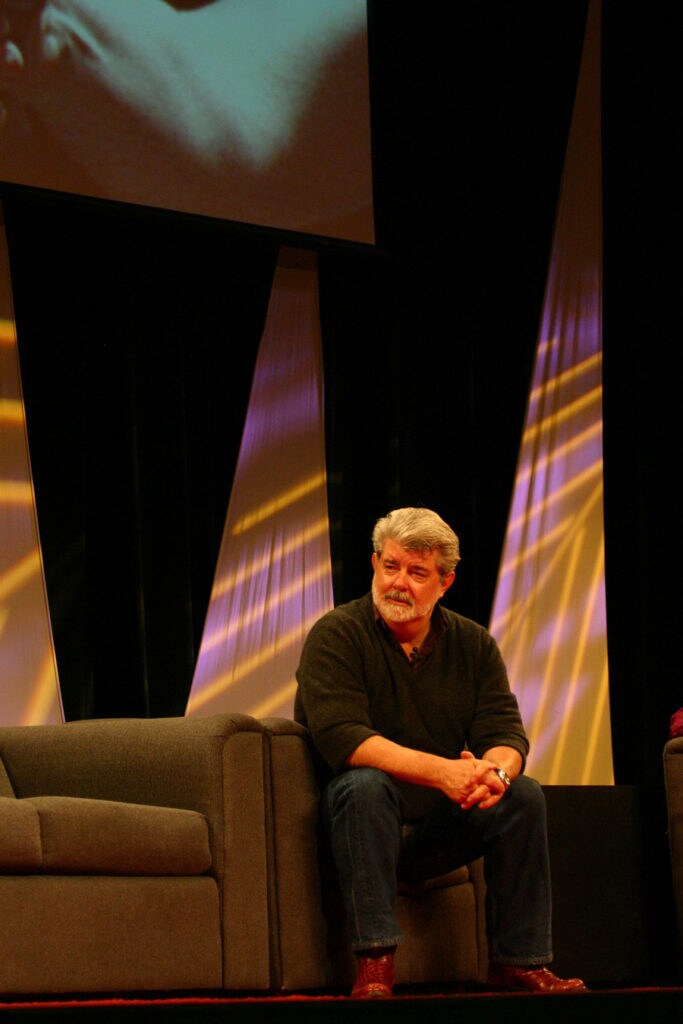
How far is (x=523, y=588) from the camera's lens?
204 inches

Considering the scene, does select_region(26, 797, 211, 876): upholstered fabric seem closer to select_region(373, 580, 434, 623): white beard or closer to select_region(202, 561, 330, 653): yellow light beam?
select_region(373, 580, 434, 623): white beard

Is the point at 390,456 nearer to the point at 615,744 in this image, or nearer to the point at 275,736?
the point at 615,744

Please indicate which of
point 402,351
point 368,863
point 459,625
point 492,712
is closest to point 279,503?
point 402,351

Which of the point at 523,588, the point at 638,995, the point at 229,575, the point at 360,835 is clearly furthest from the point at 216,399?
the point at 638,995

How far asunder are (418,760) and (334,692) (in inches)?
8.9

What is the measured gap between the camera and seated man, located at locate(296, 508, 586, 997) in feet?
7.69

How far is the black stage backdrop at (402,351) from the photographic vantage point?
4.33m

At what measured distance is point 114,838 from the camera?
2352mm

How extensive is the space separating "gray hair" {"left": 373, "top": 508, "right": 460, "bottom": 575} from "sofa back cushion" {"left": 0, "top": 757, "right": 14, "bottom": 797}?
885 millimetres

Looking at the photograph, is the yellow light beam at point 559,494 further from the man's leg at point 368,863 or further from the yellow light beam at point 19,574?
the man's leg at point 368,863

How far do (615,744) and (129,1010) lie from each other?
13.5ft

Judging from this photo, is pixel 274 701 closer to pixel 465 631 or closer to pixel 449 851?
pixel 465 631

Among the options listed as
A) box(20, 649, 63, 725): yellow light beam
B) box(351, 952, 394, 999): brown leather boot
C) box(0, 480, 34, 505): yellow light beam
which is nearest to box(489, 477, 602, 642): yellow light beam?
box(20, 649, 63, 725): yellow light beam

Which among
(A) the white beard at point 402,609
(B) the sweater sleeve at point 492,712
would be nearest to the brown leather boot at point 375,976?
(B) the sweater sleeve at point 492,712
